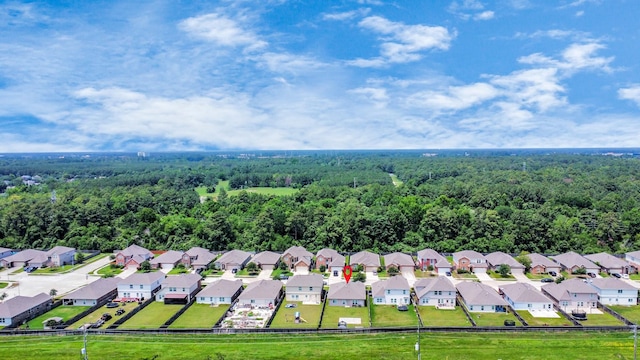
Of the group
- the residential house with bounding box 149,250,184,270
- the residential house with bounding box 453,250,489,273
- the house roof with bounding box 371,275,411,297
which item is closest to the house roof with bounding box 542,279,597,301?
the residential house with bounding box 453,250,489,273

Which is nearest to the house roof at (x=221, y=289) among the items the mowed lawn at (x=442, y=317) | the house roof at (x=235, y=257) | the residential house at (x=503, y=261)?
the house roof at (x=235, y=257)

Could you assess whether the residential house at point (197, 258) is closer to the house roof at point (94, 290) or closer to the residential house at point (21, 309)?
the house roof at point (94, 290)

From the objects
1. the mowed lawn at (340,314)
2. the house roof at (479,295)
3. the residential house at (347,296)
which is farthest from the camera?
the residential house at (347,296)

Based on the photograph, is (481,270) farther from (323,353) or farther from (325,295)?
(323,353)

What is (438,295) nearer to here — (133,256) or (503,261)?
(503,261)

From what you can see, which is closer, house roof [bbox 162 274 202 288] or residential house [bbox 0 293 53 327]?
residential house [bbox 0 293 53 327]

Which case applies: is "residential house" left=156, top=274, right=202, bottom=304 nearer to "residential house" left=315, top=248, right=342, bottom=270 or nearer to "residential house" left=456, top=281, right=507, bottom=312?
"residential house" left=315, top=248, right=342, bottom=270

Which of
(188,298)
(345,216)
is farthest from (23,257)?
(345,216)
